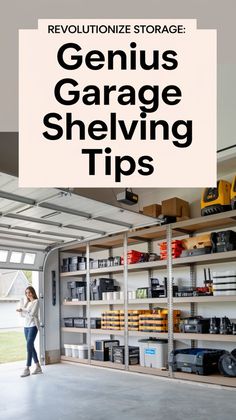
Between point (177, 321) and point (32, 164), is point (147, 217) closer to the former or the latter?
point (177, 321)

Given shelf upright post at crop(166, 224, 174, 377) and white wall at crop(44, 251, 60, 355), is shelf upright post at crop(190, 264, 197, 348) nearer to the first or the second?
shelf upright post at crop(166, 224, 174, 377)

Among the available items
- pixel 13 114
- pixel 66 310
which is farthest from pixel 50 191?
pixel 66 310

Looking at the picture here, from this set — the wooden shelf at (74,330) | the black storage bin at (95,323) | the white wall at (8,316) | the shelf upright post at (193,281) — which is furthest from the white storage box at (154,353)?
the white wall at (8,316)

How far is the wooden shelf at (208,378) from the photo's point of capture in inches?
256

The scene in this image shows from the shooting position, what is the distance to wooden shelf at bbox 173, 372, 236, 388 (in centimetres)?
650

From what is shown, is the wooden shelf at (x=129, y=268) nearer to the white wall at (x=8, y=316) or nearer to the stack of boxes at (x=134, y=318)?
the stack of boxes at (x=134, y=318)

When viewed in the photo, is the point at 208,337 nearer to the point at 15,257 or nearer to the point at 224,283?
the point at 224,283

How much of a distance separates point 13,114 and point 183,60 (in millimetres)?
2441

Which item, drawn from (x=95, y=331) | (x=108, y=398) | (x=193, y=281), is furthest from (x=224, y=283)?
(x=95, y=331)

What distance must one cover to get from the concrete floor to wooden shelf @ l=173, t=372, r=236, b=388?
0.11 m

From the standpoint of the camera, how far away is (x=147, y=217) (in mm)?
7754

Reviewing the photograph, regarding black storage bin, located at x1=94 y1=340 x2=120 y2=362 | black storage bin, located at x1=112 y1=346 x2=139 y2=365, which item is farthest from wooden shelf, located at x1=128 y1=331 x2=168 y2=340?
black storage bin, located at x1=94 y1=340 x2=120 y2=362

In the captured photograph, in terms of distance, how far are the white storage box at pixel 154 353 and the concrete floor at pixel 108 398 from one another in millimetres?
275

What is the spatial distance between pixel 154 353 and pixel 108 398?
1.89m
